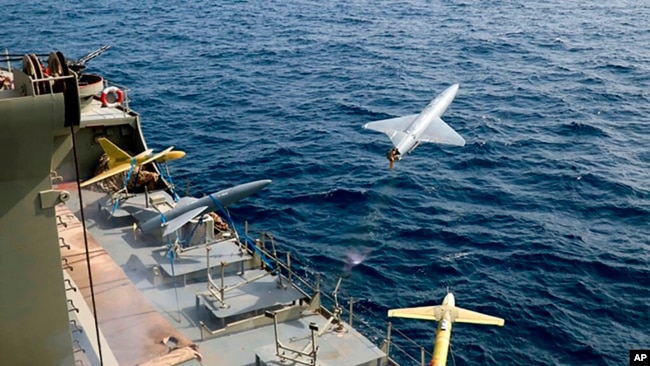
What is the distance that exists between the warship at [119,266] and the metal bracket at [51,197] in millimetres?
25

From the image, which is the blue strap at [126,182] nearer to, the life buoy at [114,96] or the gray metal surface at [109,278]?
the gray metal surface at [109,278]

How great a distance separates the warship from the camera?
35.8 feet

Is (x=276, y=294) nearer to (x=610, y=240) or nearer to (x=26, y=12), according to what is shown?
(x=610, y=240)

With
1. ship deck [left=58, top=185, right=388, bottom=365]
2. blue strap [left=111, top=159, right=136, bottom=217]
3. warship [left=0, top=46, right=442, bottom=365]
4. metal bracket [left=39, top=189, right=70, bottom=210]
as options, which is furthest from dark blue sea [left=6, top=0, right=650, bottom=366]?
metal bracket [left=39, top=189, right=70, bottom=210]

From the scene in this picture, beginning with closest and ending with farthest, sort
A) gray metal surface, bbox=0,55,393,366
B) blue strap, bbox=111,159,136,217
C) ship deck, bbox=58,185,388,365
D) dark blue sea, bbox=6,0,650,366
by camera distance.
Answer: gray metal surface, bbox=0,55,393,366 < ship deck, bbox=58,185,388,365 < blue strap, bbox=111,159,136,217 < dark blue sea, bbox=6,0,650,366

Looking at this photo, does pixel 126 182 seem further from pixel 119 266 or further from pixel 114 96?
pixel 114 96

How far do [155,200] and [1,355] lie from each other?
17367 mm

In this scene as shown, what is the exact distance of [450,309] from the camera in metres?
23.4

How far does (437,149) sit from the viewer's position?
53594mm

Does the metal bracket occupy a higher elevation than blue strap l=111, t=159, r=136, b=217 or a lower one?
higher

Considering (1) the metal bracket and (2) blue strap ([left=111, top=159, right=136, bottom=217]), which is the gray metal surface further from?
(2) blue strap ([left=111, top=159, right=136, bottom=217])

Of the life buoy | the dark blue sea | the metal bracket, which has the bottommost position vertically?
the dark blue sea

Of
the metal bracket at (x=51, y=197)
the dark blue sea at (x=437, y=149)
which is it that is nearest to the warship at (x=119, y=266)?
the metal bracket at (x=51, y=197)

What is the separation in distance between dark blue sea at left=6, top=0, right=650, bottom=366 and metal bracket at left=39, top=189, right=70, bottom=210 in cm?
1943
